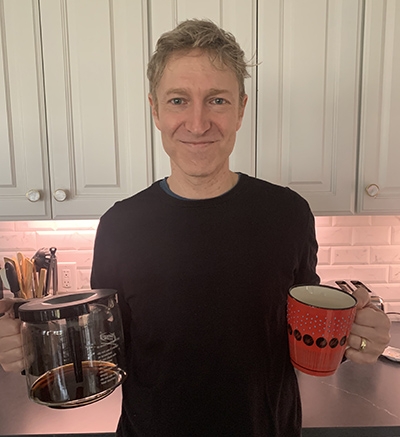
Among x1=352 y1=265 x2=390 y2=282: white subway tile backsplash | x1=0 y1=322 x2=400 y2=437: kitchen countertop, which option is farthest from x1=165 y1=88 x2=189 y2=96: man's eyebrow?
x1=352 y1=265 x2=390 y2=282: white subway tile backsplash

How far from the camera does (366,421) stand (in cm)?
109

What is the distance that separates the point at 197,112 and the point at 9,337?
23.1 inches

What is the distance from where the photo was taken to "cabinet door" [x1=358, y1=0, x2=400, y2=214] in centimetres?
124

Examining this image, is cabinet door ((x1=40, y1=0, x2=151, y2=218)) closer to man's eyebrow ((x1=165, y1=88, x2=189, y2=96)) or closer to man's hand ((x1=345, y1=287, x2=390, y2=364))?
man's eyebrow ((x1=165, y1=88, x2=189, y2=96))

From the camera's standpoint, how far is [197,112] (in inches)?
34.7

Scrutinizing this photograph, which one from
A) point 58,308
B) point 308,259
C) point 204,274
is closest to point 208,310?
point 204,274

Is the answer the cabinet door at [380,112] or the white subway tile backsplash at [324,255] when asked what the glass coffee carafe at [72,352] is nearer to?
the cabinet door at [380,112]

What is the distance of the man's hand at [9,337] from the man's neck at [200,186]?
43 centimetres

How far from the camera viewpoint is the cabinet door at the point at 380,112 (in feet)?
4.06

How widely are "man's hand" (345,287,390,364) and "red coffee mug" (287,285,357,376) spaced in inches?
1.6

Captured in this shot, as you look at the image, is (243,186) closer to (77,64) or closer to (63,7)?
(77,64)

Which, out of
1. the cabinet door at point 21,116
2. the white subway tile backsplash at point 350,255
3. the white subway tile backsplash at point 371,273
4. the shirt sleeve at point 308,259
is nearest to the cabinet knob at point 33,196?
the cabinet door at point 21,116

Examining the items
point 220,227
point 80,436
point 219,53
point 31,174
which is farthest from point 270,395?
point 31,174

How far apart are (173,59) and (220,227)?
15.4 inches
